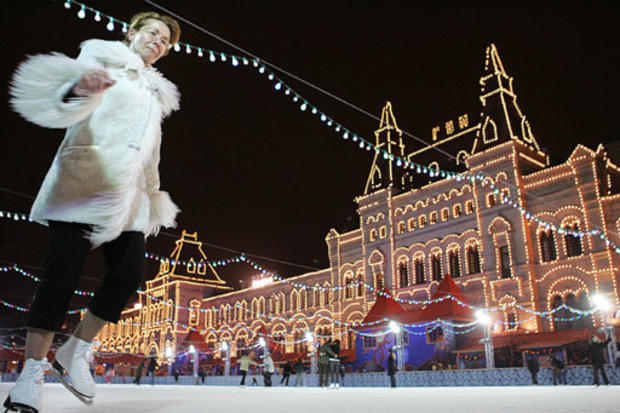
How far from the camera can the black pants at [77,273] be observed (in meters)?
2.16

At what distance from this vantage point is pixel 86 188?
7.78 feet

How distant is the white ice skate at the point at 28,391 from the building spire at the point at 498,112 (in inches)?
1066

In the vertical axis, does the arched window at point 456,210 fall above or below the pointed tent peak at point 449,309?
above

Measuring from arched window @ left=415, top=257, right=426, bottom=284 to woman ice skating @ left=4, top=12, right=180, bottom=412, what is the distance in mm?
27870

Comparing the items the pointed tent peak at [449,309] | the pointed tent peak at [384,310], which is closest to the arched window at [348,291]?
the pointed tent peak at [384,310]

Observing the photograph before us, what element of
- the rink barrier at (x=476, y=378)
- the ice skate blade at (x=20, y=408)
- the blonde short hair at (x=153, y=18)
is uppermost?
the blonde short hair at (x=153, y=18)

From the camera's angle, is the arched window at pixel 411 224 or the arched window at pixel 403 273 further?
the arched window at pixel 411 224

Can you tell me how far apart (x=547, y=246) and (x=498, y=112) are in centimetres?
818

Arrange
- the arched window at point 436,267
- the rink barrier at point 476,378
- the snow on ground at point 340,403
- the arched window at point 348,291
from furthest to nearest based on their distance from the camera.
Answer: the arched window at point 348,291, the arched window at point 436,267, the rink barrier at point 476,378, the snow on ground at point 340,403

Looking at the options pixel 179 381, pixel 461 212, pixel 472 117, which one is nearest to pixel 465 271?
pixel 461 212

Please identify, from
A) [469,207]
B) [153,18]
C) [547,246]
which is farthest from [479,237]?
[153,18]

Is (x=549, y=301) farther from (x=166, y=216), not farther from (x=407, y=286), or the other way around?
(x=166, y=216)

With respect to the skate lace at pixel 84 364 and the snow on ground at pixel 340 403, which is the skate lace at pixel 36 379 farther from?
the snow on ground at pixel 340 403

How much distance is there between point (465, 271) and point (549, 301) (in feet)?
15.4
